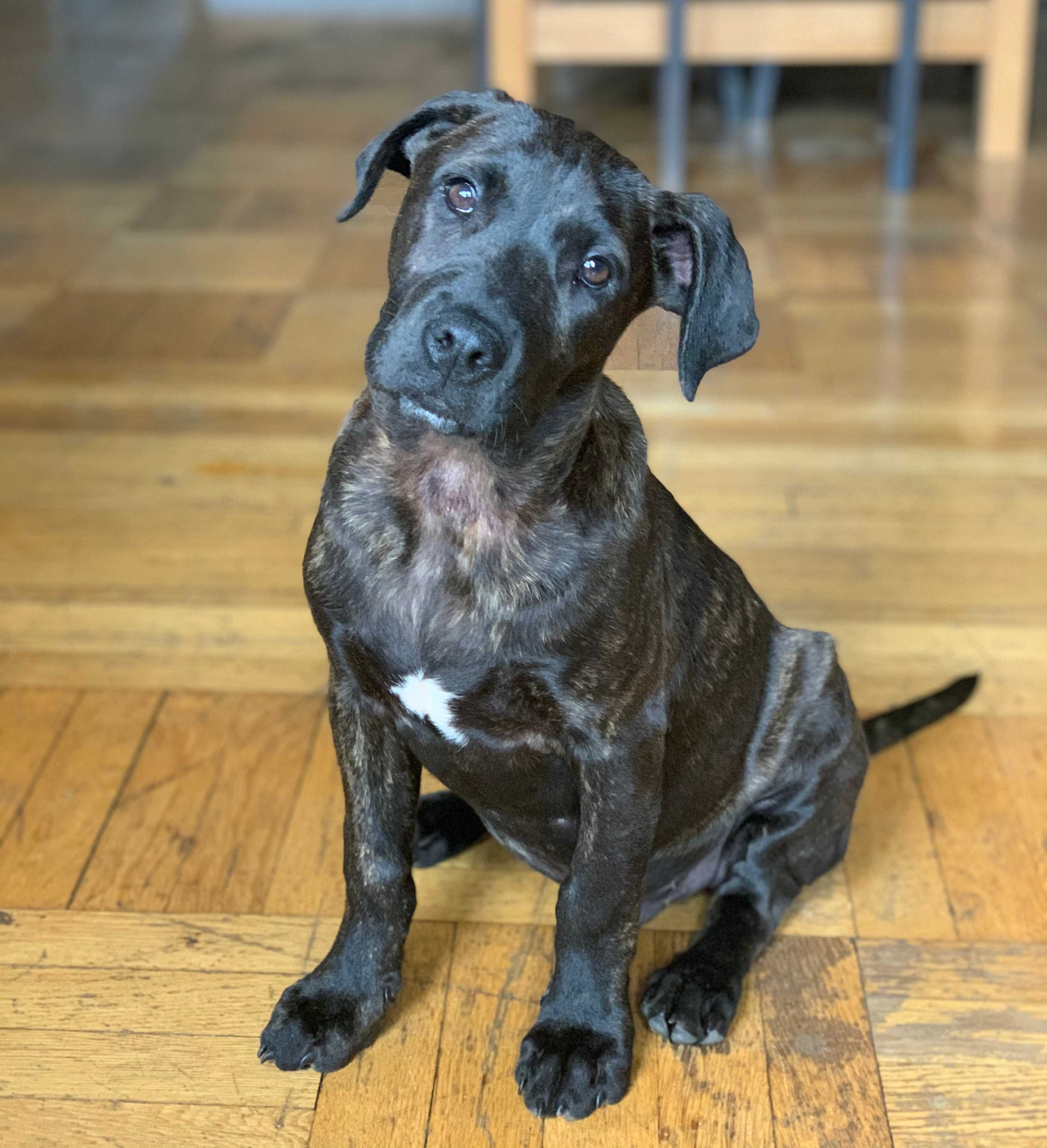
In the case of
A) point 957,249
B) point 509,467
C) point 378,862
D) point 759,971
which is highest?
point 509,467

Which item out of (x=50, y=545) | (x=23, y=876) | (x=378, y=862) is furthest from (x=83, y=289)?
(x=378, y=862)

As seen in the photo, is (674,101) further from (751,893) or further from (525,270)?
(525,270)

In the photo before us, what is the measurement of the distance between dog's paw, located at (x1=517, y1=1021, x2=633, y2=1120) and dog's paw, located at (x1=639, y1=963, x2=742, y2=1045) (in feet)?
0.26

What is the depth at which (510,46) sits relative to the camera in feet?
17.5

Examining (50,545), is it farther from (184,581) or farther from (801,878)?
(801,878)

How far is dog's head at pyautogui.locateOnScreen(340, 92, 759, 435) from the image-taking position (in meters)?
1.42

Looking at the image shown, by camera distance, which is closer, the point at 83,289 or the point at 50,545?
the point at 50,545

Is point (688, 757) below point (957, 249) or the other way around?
the other way around

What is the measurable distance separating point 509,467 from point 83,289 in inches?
117

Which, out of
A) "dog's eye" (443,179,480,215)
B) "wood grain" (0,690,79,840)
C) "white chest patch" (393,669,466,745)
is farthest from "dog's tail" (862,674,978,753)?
"wood grain" (0,690,79,840)

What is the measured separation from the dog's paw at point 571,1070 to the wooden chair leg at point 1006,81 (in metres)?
4.67

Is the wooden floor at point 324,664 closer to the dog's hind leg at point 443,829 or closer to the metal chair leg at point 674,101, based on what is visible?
the dog's hind leg at point 443,829

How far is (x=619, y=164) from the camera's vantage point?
1.52 meters

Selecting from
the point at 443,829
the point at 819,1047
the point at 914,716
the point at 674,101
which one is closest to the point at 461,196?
the point at 443,829
